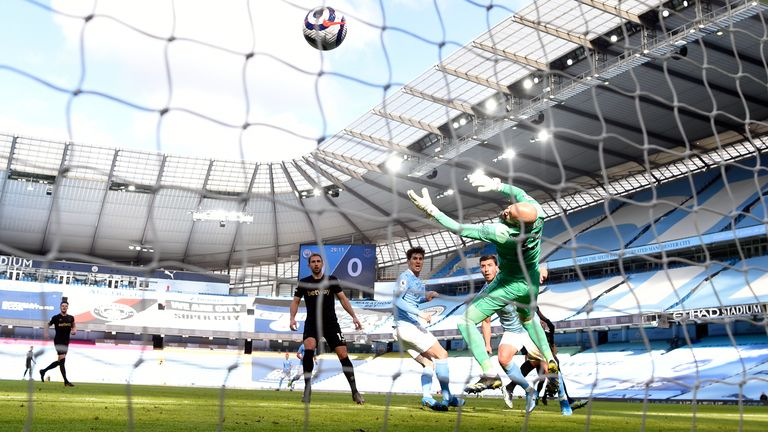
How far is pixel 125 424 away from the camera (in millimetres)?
4426

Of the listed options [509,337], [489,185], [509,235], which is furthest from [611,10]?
[509,235]

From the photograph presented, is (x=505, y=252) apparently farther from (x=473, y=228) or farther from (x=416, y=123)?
(x=416, y=123)

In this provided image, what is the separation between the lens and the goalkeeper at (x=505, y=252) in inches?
186

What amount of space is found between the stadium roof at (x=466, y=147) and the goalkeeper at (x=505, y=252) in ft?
21.0

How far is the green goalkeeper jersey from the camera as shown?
4.66 meters

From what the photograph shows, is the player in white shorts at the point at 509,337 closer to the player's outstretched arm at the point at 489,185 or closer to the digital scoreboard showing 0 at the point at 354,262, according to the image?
the player's outstretched arm at the point at 489,185

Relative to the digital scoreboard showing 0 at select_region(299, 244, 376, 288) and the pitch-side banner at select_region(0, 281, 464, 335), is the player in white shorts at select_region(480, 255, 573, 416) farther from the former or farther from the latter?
the pitch-side banner at select_region(0, 281, 464, 335)

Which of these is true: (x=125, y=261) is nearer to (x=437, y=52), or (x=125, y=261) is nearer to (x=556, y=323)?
(x=556, y=323)

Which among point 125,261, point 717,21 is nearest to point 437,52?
point 717,21

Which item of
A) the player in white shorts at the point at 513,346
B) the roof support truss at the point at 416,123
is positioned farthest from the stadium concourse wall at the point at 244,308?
the player in white shorts at the point at 513,346

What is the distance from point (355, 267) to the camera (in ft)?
94.0

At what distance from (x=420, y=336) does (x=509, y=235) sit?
2212 millimetres

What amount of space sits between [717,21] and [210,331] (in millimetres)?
24809

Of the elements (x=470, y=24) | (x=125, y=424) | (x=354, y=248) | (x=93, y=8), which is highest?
(x=354, y=248)
